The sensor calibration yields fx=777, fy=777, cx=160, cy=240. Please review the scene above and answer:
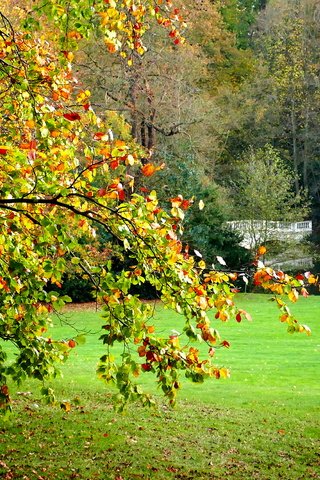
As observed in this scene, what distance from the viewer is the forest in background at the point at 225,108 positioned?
3306 cm

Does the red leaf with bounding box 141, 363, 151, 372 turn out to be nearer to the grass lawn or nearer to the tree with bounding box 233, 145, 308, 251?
the grass lawn

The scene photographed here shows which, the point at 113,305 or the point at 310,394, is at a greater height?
the point at 113,305

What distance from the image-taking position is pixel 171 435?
1011 cm

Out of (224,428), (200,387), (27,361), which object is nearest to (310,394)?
(200,387)

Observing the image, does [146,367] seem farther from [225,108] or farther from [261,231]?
[225,108]

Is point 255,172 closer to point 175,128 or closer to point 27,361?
point 175,128

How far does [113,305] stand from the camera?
5926mm

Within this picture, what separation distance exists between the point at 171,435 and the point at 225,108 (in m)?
38.3

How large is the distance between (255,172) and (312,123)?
43.5ft

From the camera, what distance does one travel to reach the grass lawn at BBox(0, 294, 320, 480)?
862 cm

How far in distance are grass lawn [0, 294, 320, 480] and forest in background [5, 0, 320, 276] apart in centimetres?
1069

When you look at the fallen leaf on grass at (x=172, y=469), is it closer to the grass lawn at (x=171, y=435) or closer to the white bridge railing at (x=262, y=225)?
the grass lawn at (x=171, y=435)

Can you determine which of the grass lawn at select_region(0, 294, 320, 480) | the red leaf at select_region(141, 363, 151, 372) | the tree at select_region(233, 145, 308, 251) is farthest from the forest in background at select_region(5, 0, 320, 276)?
the red leaf at select_region(141, 363, 151, 372)

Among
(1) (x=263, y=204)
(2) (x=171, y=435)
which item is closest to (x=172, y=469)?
(2) (x=171, y=435)
